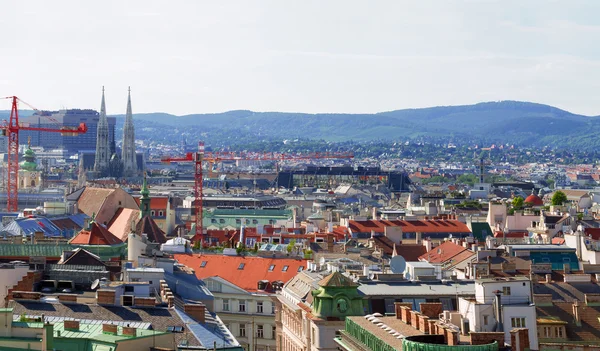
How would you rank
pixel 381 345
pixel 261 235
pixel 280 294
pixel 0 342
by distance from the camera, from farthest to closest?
pixel 261 235 < pixel 280 294 < pixel 381 345 < pixel 0 342

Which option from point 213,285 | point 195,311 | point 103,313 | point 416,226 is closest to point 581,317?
point 195,311

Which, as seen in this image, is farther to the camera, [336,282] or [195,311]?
[336,282]

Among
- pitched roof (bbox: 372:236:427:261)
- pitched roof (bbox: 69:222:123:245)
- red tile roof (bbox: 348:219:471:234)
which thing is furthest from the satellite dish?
red tile roof (bbox: 348:219:471:234)

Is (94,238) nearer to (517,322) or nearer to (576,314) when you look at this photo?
(576,314)

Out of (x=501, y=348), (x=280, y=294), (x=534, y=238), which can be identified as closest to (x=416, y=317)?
(x=501, y=348)

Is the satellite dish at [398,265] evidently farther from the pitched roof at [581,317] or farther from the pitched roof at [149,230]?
the pitched roof at [149,230]

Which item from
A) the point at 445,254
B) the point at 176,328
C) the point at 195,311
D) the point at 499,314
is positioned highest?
the point at 499,314

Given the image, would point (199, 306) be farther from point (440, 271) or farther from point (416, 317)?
point (440, 271)
